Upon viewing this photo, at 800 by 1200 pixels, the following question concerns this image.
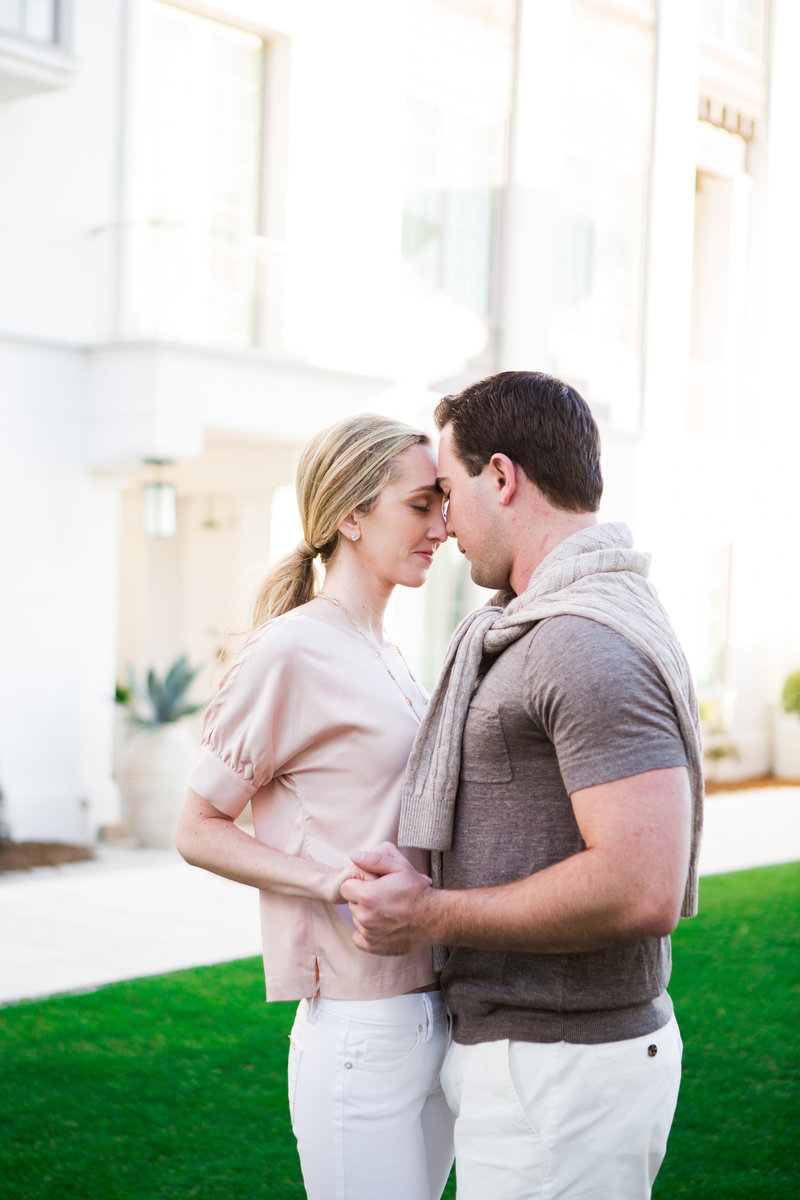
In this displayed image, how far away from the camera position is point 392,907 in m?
2.02

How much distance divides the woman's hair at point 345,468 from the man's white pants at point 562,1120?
1022 mm

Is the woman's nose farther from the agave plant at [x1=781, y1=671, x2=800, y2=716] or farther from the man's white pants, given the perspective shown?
the agave plant at [x1=781, y1=671, x2=800, y2=716]

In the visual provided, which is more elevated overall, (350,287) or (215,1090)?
(350,287)

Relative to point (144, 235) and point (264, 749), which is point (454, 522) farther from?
point (144, 235)

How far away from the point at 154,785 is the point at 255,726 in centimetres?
833

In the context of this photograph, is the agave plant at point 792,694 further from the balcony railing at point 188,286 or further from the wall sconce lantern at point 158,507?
the wall sconce lantern at point 158,507

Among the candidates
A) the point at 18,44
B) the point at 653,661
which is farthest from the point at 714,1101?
the point at 18,44

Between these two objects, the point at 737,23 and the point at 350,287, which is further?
the point at 737,23

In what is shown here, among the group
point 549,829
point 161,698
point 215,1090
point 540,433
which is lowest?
point 215,1090

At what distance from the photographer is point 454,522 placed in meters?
2.32

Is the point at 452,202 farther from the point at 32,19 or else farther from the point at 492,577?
the point at 492,577

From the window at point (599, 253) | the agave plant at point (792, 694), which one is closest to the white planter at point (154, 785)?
the window at point (599, 253)

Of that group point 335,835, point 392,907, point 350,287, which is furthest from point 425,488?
point 350,287

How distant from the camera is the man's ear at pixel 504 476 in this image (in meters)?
2.17
